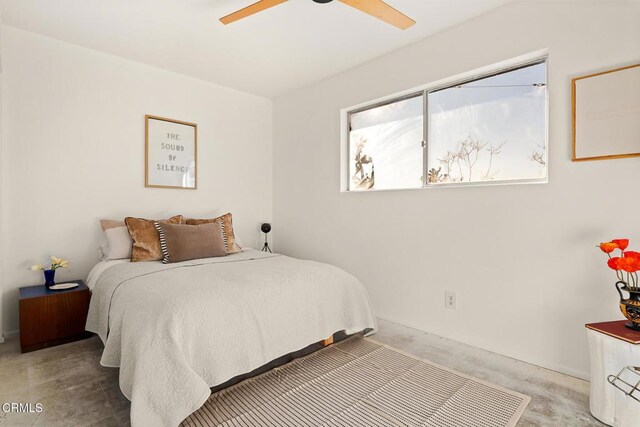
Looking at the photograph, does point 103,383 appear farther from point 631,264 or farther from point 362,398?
point 631,264

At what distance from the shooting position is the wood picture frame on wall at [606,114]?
71.7 inches

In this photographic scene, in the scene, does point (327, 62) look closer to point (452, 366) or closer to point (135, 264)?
point (135, 264)

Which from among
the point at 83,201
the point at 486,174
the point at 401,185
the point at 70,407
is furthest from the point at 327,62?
the point at 70,407

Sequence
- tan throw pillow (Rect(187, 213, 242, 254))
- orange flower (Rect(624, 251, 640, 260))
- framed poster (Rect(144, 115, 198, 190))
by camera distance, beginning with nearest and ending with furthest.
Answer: orange flower (Rect(624, 251, 640, 260))
tan throw pillow (Rect(187, 213, 242, 254))
framed poster (Rect(144, 115, 198, 190))

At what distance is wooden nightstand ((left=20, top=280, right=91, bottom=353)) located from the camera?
236 cm

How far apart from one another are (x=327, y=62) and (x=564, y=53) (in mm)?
1941

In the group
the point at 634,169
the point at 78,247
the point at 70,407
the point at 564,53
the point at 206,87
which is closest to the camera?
the point at 70,407

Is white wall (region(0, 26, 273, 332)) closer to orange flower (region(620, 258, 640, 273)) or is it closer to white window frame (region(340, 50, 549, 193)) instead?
white window frame (region(340, 50, 549, 193))

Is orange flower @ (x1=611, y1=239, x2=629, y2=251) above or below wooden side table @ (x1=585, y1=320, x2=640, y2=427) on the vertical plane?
above

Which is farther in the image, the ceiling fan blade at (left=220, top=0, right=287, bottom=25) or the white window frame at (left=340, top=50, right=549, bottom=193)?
the white window frame at (left=340, top=50, right=549, bottom=193)

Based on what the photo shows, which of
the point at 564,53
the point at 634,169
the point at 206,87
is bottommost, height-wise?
the point at 634,169

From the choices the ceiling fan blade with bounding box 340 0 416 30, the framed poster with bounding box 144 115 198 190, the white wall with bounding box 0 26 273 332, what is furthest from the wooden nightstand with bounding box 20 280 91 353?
the ceiling fan blade with bounding box 340 0 416 30

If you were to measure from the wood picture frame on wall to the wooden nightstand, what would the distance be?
11.9ft

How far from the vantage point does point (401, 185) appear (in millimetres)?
3123
